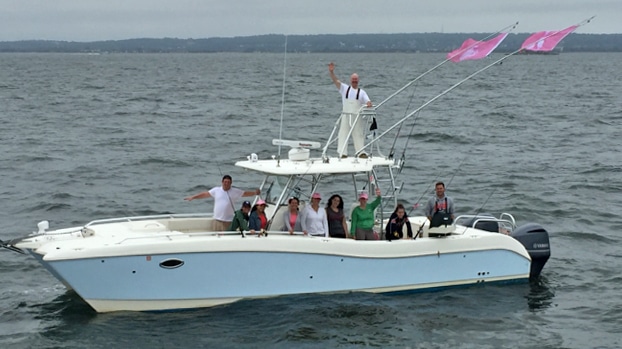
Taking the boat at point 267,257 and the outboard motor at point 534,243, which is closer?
the boat at point 267,257

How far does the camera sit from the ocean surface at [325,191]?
44.7ft

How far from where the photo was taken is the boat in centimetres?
1314

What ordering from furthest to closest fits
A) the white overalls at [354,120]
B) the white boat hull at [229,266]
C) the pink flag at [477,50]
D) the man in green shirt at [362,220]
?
1. the white overalls at [354,120]
2. the man in green shirt at [362,220]
3. the pink flag at [477,50]
4. the white boat hull at [229,266]

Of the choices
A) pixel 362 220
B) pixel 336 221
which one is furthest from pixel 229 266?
pixel 362 220

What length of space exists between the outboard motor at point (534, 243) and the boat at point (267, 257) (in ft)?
1.32

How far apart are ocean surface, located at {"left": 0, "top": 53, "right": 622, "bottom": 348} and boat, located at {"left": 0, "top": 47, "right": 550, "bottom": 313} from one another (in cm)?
26

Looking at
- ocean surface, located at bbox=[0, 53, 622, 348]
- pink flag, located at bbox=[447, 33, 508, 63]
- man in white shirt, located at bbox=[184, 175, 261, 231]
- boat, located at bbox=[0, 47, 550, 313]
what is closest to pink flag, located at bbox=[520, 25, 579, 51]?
pink flag, located at bbox=[447, 33, 508, 63]

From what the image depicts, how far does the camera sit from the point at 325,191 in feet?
77.9

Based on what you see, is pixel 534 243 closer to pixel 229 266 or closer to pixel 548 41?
pixel 548 41

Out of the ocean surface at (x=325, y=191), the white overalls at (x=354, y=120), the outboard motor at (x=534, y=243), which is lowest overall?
the ocean surface at (x=325, y=191)

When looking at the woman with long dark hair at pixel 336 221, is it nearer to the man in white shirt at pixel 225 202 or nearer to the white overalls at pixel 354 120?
the white overalls at pixel 354 120

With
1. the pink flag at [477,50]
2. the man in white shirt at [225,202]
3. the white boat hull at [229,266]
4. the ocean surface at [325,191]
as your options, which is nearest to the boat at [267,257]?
the white boat hull at [229,266]

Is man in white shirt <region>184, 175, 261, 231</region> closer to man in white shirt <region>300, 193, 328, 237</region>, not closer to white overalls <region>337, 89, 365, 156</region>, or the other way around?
man in white shirt <region>300, 193, 328, 237</region>

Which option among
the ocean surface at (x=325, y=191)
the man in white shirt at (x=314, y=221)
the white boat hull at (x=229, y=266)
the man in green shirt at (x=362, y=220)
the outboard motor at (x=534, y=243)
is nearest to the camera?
the white boat hull at (x=229, y=266)
